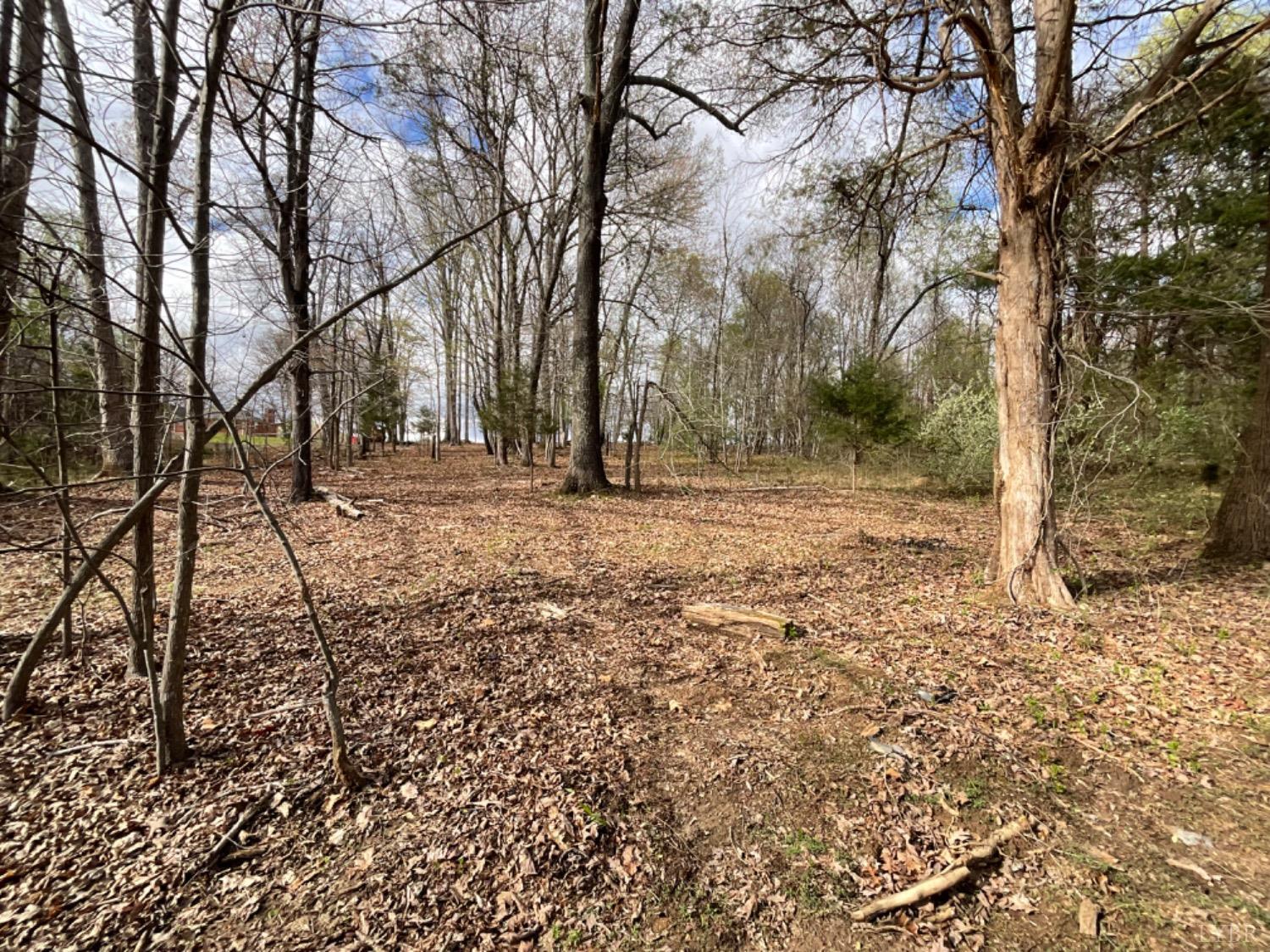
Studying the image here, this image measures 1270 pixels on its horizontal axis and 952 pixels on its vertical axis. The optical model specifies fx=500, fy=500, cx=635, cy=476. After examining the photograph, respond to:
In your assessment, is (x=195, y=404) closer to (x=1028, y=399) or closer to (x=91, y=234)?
(x=91, y=234)

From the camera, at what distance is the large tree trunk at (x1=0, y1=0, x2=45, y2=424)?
1.75 metres

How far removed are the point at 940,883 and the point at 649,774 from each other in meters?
1.18

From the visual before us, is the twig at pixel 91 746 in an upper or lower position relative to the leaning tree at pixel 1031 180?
lower

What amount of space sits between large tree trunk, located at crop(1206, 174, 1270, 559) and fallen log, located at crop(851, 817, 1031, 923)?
5058 mm

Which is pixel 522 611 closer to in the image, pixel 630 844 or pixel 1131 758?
pixel 630 844

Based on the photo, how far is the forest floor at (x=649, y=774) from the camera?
1.72 m

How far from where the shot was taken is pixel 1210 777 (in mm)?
2316

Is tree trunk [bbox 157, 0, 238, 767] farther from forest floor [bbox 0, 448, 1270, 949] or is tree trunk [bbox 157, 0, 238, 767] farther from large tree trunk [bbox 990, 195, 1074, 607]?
large tree trunk [bbox 990, 195, 1074, 607]

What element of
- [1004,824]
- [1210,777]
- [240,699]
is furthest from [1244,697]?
[240,699]

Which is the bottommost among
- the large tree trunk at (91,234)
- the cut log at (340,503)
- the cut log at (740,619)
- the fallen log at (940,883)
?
the fallen log at (940,883)

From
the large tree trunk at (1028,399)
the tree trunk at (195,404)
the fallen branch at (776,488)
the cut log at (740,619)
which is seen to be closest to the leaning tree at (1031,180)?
the large tree trunk at (1028,399)

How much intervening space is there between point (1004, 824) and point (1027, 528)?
298cm

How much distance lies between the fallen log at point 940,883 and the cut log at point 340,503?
25.7ft

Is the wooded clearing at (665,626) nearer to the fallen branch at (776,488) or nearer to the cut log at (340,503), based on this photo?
the cut log at (340,503)
